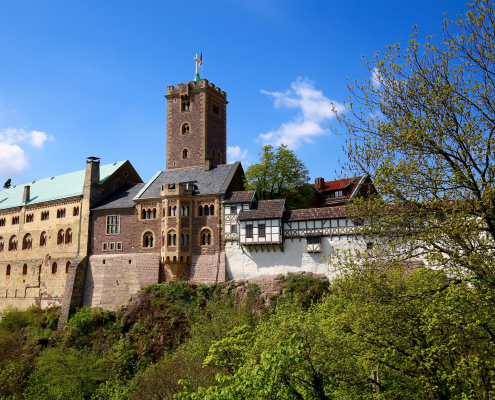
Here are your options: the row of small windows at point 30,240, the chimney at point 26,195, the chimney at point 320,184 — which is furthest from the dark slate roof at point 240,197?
the chimney at point 26,195

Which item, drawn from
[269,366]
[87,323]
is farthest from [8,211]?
[269,366]

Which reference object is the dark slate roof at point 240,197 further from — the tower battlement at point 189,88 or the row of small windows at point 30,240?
the row of small windows at point 30,240

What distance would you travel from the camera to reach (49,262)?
49.5 meters

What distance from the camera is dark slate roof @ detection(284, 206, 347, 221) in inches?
1452

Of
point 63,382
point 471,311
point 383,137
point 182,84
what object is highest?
point 182,84

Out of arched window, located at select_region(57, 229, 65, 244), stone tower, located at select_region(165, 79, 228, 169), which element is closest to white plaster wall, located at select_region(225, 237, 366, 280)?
stone tower, located at select_region(165, 79, 228, 169)

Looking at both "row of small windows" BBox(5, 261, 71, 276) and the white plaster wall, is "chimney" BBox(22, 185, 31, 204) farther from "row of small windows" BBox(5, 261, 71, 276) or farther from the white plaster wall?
the white plaster wall

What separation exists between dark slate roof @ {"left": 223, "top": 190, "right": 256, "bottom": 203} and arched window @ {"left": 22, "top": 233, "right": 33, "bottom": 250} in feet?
84.6

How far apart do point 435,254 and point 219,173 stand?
104ft

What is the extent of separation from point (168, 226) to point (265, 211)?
9.02 meters

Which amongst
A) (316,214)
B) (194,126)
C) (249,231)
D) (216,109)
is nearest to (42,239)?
(194,126)

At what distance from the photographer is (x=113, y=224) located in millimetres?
45594

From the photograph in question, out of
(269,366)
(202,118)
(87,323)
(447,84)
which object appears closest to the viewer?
(269,366)

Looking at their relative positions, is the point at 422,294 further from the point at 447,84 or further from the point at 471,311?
the point at 447,84
